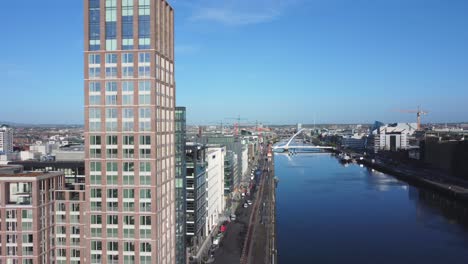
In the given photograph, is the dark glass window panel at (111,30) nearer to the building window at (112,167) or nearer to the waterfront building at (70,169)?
the building window at (112,167)

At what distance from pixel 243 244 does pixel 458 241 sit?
13.4 metres

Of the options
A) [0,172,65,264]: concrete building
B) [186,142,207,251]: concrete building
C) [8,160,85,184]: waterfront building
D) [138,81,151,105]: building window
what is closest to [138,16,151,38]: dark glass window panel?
[138,81,151,105]: building window

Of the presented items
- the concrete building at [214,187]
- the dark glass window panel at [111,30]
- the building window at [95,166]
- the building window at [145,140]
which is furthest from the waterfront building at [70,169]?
the concrete building at [214,187]

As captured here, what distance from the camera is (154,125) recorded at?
14.9 metres

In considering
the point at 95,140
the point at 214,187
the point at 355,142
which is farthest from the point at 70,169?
the point at 355,142

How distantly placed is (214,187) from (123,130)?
51.7 ft

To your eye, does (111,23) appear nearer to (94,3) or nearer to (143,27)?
(94,3)

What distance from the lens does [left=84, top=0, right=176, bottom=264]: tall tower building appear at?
1488 centimetres

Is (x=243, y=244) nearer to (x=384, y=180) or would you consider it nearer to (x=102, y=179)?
(x=102, y=179)

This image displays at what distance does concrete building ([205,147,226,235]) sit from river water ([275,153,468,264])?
4.29m

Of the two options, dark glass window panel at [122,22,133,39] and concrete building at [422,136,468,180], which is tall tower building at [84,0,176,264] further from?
concrete building at [422,136,468,180]

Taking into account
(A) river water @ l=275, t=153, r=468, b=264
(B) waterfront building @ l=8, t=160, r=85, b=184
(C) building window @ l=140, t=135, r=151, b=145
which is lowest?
(A) river water @ l=275, t=153, r=468, b=264

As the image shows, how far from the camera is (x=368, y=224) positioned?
3456 cm

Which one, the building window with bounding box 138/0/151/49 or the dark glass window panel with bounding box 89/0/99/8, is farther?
the dark glass window panel with bounding box 89/0/99/8
